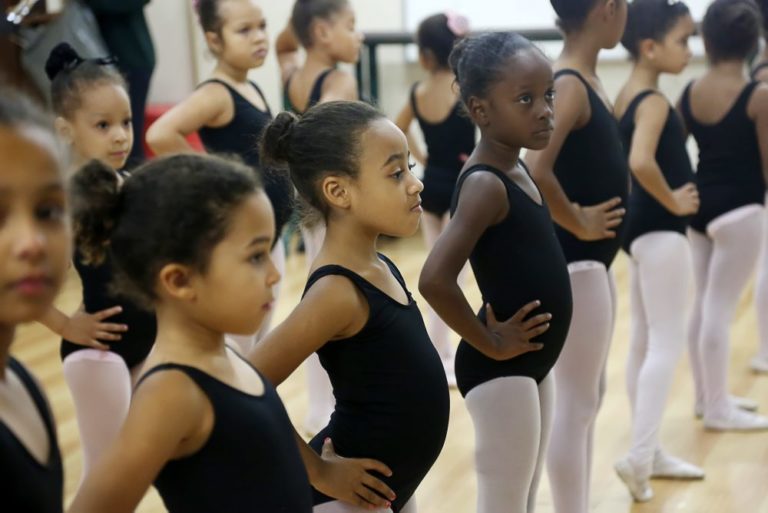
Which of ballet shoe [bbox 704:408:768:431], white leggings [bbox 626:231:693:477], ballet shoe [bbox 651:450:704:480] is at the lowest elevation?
ballet shoe [bbox 704:408:768:431]

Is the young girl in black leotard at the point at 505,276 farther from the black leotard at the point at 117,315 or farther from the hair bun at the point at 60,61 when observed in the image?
the hair bun at the point at 60,61

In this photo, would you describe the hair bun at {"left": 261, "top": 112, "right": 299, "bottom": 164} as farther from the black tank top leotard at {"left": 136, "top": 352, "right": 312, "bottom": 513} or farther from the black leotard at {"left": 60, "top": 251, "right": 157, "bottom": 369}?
the black leotard at {"left": 60, "top": 251, "right": 157, "bottom": 369}

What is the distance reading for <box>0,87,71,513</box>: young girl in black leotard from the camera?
1105 mm

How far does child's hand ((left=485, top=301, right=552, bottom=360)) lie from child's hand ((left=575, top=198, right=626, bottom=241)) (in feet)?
1.68

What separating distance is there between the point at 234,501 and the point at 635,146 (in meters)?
2.03

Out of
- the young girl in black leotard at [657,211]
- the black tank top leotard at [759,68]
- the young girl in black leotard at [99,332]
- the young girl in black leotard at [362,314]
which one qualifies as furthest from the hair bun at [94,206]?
the black tank top leotard at [759,68]

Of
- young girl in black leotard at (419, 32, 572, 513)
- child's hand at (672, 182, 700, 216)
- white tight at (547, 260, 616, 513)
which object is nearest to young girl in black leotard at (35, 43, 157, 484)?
young girl in black leotard at (419, 32, 572, 513)

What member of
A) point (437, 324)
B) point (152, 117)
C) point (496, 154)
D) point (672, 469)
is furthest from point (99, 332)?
point (152, 117)

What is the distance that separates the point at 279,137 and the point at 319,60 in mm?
2201

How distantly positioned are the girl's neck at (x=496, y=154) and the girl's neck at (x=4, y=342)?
1.23m

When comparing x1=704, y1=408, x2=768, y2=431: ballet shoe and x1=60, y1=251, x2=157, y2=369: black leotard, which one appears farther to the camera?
x1=704, y1=408, x2=768, y2=431: ballet shoe

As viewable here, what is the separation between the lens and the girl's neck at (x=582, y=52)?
8.98 feet

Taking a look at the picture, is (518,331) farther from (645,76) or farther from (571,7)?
(645,76)

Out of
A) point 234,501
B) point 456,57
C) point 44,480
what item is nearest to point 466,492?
point 456,57
